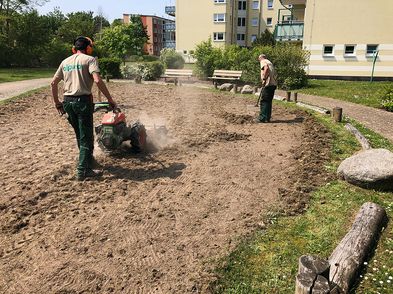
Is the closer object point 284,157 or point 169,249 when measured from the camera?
point 169,249

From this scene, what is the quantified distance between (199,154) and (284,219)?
285cm

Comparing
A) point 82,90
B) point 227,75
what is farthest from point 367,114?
point 82,90

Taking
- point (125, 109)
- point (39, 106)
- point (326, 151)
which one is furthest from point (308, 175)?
point (39, 106)

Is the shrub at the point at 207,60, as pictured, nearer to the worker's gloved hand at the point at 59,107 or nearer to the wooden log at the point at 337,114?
the wooden log at the point at 337,114

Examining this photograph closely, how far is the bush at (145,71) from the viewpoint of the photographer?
22.0 meters

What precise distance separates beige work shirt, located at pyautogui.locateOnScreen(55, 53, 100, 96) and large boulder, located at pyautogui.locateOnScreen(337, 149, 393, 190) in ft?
13.8

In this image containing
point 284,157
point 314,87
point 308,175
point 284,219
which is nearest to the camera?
point 284,219

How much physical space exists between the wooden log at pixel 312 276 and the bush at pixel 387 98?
443 inches

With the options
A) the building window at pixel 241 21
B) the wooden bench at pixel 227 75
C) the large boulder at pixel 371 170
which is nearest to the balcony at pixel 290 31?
the wooden bench at pixel 227 75

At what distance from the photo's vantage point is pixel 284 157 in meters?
7.14

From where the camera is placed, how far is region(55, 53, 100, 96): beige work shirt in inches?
215

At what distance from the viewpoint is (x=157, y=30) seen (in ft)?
292

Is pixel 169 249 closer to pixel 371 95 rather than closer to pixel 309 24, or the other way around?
pixel 371 95

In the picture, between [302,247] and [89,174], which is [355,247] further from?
[89,174]
